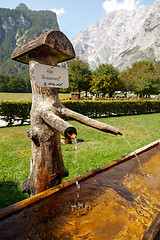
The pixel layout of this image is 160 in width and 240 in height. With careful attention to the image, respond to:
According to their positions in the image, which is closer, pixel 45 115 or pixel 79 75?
pixel 45 115

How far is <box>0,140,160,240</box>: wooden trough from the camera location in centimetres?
163

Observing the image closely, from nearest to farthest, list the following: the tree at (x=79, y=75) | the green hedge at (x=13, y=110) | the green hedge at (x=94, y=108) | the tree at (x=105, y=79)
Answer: the green hedge at (x=13, y=110) < the green hedge at (x=94, y=108) < the tree at (x=105, y=79) < the tree at (x=79, y=75)

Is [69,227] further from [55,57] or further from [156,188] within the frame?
[55,57]

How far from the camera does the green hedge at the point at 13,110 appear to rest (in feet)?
31.0

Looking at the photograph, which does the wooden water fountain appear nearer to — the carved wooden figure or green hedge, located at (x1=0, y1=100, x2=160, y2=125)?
the carved wooden figure

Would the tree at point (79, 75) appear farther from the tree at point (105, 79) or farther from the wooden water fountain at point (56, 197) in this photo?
the wooden water fountain at point (56, 197)

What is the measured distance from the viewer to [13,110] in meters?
9.72

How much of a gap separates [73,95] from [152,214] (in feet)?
41.3

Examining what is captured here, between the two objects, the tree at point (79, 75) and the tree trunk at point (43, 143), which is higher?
the tree at point (79, 75)

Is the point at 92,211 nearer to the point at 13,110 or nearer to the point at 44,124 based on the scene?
the point at 44,124

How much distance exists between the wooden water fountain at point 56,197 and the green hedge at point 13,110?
820 centimetres

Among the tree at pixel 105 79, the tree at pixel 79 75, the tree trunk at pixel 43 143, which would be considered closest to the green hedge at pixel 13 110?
the tree trunk at pixel 43 143

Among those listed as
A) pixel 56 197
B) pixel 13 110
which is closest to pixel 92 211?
pixel 56 197

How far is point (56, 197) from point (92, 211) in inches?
21.7
